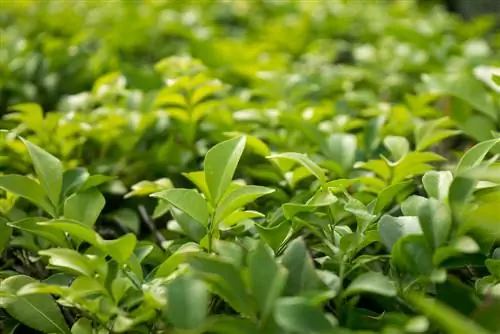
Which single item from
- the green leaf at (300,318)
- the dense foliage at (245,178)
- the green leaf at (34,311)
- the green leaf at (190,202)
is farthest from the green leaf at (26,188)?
the green leaf at (300,318)

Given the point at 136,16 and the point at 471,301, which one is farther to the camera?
the point at 136,16

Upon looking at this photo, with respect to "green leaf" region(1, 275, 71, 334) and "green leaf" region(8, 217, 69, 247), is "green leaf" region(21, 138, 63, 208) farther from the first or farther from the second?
"green leaf" region(1, 275, 71, 334)

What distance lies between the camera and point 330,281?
2.72 ft

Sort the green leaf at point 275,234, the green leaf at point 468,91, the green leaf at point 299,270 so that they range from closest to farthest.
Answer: the green leaf at point 299,270, the green leaf at point 275,234, the green leaf at point 468,91

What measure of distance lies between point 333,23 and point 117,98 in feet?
3.90

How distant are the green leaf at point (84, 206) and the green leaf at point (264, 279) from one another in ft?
1.26

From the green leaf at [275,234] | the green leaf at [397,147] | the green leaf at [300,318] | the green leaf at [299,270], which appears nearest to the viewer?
the green leaf at [300,318]

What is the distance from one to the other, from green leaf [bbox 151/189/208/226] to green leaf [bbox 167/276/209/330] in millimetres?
246

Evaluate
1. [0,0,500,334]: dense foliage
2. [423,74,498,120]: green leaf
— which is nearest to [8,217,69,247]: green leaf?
[0,0,500,334]: dense foliage

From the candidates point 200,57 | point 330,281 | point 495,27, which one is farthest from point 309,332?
point 495,27

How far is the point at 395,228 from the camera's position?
88 centimetres

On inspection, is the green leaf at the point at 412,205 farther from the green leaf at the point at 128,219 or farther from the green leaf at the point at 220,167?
the green leaf at the point at 128,219

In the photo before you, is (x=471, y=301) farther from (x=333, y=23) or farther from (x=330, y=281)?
(x=333, y=23)

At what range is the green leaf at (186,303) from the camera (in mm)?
696
